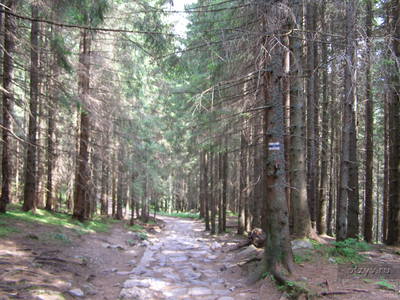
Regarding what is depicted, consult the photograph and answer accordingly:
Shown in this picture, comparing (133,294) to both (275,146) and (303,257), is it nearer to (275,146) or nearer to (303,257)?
(303,257)

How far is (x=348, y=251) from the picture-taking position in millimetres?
7078

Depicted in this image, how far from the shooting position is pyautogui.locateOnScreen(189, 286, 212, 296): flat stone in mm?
6134

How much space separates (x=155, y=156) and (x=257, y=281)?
19.1m

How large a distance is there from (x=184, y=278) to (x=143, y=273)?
122 cm

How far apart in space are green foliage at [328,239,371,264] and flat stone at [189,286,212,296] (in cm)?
303

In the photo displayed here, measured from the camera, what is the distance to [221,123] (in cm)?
1133

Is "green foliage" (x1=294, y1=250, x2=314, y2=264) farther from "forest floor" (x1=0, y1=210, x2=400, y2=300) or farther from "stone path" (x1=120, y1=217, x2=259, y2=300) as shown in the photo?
"stone path" (x1=120, y1=217, x2=259, y2=300)

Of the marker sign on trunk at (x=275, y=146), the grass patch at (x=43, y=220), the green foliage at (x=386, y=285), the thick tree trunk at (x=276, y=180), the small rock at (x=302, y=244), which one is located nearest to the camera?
the green foliage at (x=386, y=285)

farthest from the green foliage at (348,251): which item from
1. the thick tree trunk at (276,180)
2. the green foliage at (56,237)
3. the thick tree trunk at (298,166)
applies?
the green foliage at (56,237)

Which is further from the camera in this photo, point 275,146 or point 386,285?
point 275,146

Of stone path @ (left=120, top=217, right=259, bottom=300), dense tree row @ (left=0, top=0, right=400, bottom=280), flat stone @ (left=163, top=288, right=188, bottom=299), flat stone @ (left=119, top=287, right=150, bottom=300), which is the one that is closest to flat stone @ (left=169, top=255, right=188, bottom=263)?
stone path @ (left=120, top=217, right=259, bottom=300)

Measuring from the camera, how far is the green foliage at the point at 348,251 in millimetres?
6823

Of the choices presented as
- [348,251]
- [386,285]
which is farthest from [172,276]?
[386,285]

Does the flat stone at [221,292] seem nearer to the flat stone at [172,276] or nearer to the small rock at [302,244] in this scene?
the flat stone at [172,276]
